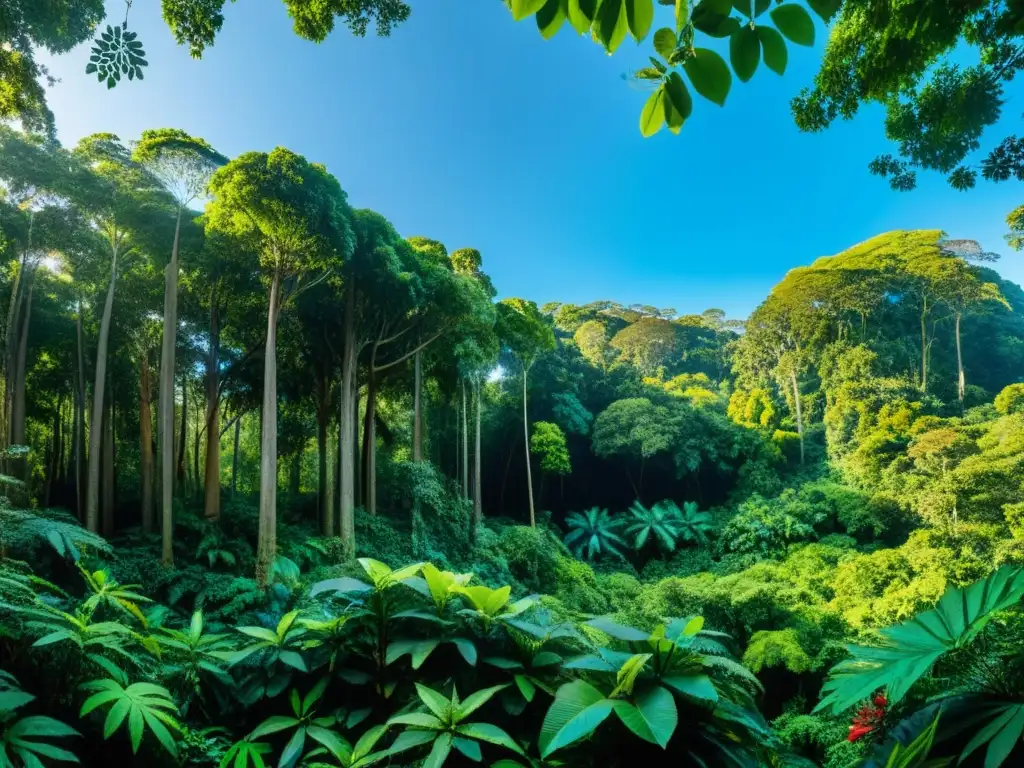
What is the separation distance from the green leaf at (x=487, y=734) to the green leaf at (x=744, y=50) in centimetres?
170

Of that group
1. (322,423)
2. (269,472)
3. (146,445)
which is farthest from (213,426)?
(269,472)

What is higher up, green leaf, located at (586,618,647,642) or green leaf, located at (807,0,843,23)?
green leaf, located at (807,0,843,23)

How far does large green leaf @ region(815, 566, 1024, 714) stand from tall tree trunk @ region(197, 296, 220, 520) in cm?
1160

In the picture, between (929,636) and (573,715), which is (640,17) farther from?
(929,636)

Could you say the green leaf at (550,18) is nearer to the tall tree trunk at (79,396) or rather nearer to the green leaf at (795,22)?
the green leaf at (795,22)

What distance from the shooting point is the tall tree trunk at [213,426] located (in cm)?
1098

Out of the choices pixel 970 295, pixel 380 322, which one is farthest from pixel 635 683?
pixel 970 295

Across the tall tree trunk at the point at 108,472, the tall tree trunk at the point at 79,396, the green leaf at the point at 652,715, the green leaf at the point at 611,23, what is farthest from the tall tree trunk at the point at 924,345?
the tall tree trunk at the point at 79,396

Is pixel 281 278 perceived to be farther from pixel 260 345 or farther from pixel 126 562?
pixel 126 562

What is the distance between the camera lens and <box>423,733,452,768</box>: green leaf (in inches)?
59.5

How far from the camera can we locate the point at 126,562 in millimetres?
8133

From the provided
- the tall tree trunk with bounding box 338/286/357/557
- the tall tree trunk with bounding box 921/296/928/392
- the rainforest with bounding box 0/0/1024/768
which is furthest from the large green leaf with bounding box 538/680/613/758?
the tall tree trunk with bounding box 921/296/928/392

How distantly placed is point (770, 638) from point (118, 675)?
898 cm

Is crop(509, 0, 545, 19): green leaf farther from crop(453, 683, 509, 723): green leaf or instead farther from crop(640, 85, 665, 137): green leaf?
crop(453, 683, 509, 723): green leaf
